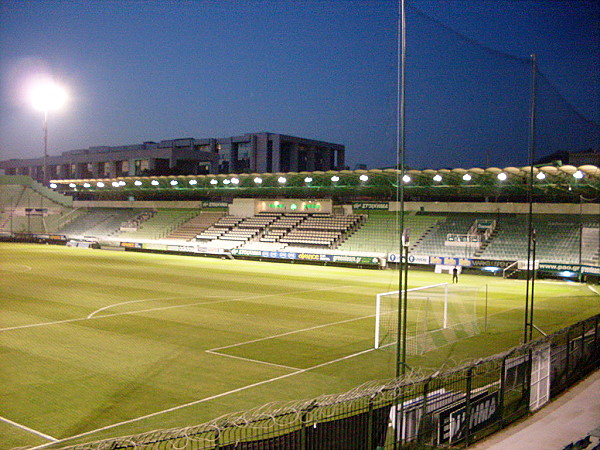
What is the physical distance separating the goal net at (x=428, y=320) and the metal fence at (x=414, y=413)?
4.66m

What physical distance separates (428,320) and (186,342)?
9.12 metres

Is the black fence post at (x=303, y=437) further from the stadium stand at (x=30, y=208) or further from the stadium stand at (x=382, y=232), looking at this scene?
the stadium stand at (x=30, y=208)

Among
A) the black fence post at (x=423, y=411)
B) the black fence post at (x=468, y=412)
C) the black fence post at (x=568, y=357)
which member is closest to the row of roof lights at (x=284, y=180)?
the black fence post at (x=568, y=357)

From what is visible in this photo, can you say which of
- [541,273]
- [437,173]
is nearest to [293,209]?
[437,173]

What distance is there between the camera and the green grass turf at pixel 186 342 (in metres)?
11.2

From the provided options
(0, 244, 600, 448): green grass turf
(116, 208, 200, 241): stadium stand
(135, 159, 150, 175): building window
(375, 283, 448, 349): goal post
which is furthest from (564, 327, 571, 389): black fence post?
(135, 159, 150, 175): building window

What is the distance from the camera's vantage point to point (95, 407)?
1101cm

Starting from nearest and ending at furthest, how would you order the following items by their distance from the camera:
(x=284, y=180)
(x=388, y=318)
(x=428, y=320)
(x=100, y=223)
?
(x=428, y=320) < (x=388, y=318) < (x=284, y=180) < (x=100, y=223)

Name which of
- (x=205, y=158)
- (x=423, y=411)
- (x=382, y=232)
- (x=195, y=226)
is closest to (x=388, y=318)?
(x=423, y=411)

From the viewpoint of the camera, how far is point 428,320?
2091 centimetres

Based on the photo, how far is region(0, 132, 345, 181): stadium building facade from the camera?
8525 cm

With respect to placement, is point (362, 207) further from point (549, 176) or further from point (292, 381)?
point (292, 381)

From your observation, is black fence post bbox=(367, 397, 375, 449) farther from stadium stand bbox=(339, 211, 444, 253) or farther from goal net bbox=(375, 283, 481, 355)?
stadium stand bbox=(339, 211, 444, 253)

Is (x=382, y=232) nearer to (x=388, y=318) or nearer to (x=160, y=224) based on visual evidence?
(x=388, y=318)
